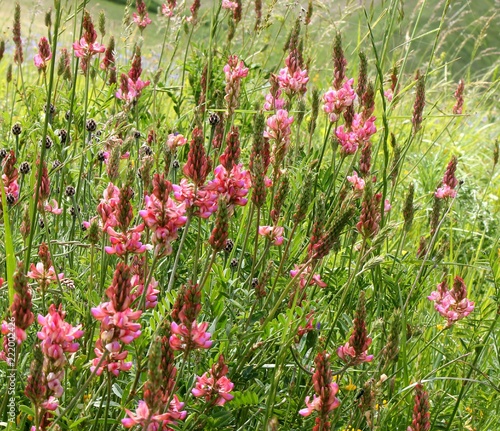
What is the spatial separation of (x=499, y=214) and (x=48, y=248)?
2721mm

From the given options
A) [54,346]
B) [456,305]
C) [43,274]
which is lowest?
[456,305]

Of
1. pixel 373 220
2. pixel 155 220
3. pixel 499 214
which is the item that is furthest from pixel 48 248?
pixel 499 214

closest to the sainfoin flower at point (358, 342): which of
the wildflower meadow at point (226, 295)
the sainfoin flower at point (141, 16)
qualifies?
the wildflower meadow at point (226, 295)

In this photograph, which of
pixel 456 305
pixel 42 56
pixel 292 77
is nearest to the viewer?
pixel 456 305

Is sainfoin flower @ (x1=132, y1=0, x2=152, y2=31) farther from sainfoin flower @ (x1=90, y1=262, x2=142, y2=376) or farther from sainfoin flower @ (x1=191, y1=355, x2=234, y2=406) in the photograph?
sainfoin flower @ (x1=90, y1=262, x2=142, y2=376)

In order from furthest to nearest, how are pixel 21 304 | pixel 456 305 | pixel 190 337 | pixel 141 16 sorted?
pixel 141 16 → pixel 456 305 → pixel 190 337 → pixel 21 304

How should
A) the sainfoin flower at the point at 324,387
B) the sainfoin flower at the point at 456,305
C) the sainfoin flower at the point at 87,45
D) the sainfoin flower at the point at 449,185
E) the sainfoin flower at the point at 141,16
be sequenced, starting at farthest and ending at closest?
the sainfoin flower at the point at 141,16
the sainfoin flower at the point at 449,185
the sainfoin flower at the point at 87,45
the sainfoin flower at the point at 456,305
the sainfoin flower at the point at 324,387

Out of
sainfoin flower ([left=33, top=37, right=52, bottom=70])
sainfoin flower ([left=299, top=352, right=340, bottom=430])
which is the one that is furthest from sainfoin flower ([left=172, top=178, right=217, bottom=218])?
sainfoin flower ([left=33, top=37, right=52, bottom=70])

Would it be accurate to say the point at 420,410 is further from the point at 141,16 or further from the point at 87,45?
the point at 141,16

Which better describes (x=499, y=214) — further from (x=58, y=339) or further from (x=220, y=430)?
(x=58, y=339)

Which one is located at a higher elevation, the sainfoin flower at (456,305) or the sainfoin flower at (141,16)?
the sainfoin flower at (141,16)

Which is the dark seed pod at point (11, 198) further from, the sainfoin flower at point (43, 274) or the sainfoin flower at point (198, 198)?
the sainfoin flower at point (198, 198)

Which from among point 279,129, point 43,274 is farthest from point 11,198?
point 279,129

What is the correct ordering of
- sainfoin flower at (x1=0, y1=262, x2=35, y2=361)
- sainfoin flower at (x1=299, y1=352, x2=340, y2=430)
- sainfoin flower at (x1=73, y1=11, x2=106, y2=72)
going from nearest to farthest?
sainfoin flower at (x1=0, y1=262, x2=35, y2=361) < sainfoin flower at (x1=299, y1=352, x2=340, y2=430) < sainfoin flower at (x1=73, y1=11, x2=106, y2=72)
